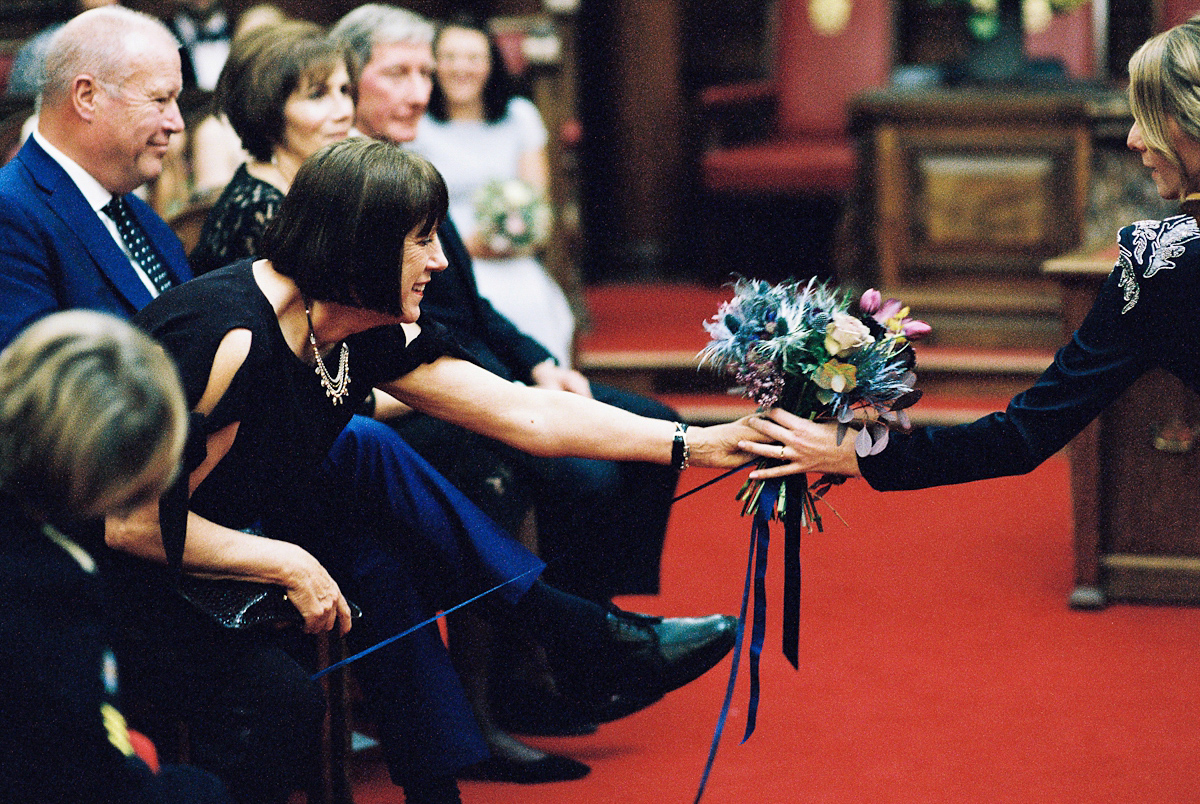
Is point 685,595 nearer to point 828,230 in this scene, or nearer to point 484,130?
point 484,130

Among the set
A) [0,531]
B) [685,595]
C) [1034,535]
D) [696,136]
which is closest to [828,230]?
[696,136]

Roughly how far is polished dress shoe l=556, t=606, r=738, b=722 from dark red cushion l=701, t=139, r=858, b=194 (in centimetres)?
383

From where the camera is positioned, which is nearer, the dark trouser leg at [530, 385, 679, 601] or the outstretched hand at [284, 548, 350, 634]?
the outstretched hand at [284, 548, 350, 634]

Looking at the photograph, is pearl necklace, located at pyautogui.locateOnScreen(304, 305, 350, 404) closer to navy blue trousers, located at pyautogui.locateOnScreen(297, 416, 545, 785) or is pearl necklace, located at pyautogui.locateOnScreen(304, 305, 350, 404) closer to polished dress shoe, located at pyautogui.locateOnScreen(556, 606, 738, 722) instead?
navy blue trousers, located at pyautogui.locateOnScreen(297, 416, 545, 785)

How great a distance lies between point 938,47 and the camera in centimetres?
674

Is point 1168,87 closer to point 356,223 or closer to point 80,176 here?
point 356,223

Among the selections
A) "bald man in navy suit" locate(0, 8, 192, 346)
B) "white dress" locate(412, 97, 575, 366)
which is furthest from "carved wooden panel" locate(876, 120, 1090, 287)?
"bald man in navy suit" locate(0, 8, 192, 346)

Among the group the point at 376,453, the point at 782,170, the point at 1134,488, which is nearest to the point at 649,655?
the point at 376,453

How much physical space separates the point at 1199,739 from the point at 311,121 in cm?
205

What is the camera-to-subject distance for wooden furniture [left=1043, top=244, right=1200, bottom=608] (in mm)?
3363

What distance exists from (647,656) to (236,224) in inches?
41.9

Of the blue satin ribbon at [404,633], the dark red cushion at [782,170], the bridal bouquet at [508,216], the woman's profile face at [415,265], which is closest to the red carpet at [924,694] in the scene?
the blue satin ribbon at [404,633]

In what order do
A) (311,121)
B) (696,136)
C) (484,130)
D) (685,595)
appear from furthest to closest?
(696,136) < (484,130) < (685,595) < (311,121)

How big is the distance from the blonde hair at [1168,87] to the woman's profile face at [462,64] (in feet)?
8.72
